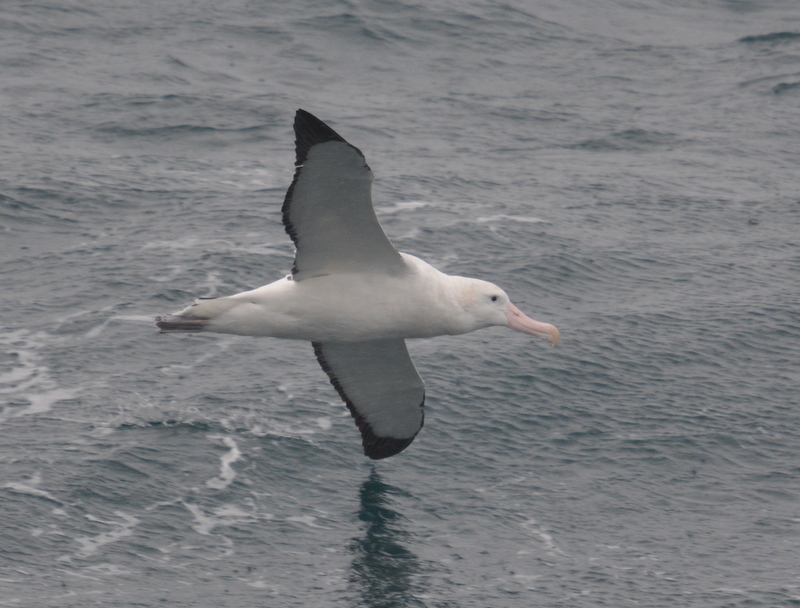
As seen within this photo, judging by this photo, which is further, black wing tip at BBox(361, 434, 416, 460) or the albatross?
black wing tip at BBox(361, 434, 416, 460)

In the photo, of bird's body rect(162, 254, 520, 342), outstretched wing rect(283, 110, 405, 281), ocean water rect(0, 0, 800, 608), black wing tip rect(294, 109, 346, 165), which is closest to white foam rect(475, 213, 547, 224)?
ocean water rect(0, 0, 800, 608)

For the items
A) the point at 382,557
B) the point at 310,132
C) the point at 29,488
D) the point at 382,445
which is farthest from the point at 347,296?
the point at 29,488

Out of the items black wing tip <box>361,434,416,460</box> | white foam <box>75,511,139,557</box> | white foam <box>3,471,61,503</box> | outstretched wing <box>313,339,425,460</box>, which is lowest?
white foam <box>75,511,139,557</box>

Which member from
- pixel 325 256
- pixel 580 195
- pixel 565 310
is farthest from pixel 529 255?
pixel 325 256

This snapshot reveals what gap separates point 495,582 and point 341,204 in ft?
17.6

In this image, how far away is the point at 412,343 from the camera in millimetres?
20391

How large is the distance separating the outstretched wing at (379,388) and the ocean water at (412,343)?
0.96m

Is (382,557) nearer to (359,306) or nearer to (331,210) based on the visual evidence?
(359,306)

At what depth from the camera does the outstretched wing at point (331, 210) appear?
38.8 feet

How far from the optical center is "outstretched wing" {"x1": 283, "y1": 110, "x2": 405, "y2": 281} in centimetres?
1182

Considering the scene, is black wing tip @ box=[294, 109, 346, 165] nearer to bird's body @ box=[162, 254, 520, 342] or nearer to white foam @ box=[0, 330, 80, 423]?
bird's body @ box=[162, 254, 520, 342]

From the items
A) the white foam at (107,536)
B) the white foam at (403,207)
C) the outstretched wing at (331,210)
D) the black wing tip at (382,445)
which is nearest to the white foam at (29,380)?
the white foam at (107,536)

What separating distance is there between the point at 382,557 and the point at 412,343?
5667 mm

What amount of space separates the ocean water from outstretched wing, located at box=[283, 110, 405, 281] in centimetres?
408
